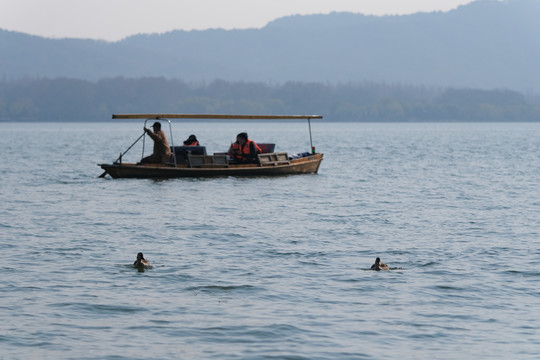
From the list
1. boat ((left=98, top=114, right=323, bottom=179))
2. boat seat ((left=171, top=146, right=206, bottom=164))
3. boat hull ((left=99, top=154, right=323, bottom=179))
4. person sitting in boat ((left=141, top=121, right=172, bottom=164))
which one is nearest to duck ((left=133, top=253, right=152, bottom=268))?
boat ((left=98, top=114, right=323, bottom=179))

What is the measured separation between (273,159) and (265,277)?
21.0m

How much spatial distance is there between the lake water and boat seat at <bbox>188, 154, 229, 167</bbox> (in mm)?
3449

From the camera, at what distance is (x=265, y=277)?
51.5 ft

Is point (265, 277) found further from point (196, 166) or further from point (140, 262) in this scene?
point (196, 166)

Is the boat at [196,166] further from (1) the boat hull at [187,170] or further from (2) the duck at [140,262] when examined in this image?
(2) the duck at [140,262]

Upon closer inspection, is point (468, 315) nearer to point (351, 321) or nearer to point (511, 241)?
point (351, 321)

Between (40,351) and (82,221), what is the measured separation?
12.7 metres

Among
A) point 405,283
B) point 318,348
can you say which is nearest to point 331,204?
point 405,283

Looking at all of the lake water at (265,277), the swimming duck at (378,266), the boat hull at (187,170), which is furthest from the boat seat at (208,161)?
the swimming duck at (378,266)

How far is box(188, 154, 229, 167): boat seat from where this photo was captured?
113 feet

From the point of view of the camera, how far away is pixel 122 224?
75.2 ft

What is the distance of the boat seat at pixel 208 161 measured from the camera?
34.4 m

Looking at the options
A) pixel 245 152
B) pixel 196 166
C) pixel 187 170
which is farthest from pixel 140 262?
pixel 245 152

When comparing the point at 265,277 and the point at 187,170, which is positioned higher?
the point at 187,170
